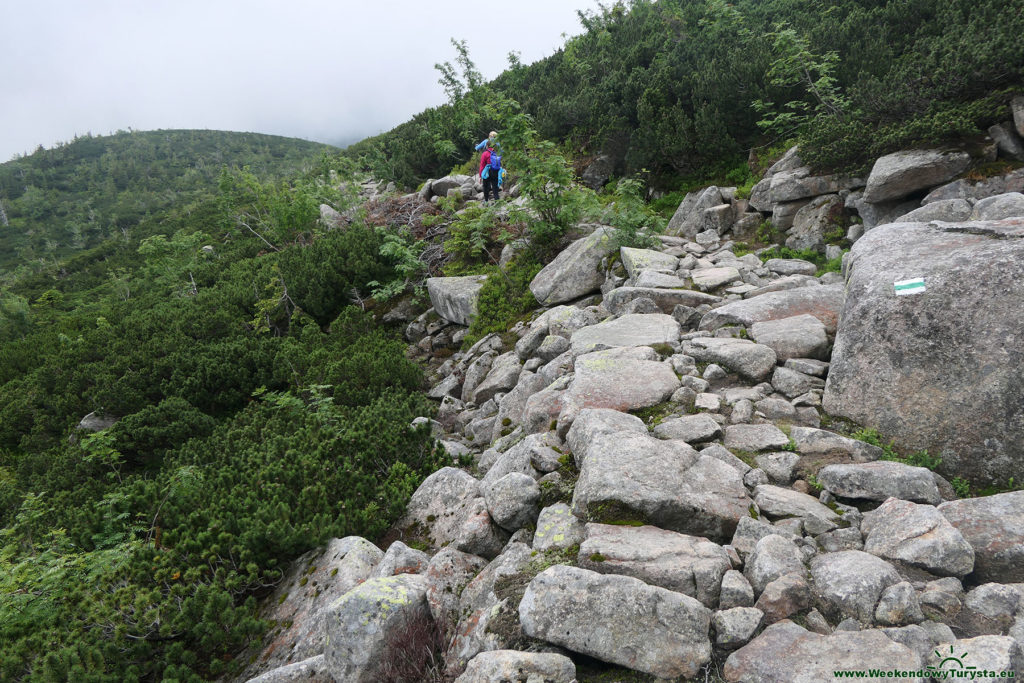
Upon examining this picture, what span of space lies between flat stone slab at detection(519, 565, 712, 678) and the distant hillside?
46649 millimetres

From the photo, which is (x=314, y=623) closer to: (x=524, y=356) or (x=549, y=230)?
(x=524, y=356)

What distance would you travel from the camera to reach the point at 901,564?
2598mm

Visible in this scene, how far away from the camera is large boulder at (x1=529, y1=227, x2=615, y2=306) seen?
27.3 feet

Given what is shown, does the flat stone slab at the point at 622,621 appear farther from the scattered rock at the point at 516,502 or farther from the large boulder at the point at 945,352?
the large boulder at the point at 945,352

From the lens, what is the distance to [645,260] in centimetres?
762

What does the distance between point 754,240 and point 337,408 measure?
24.9 feet

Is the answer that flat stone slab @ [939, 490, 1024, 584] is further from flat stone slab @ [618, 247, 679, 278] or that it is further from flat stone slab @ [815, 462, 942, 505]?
flat stone slab @ [618, 247, 679, 278]

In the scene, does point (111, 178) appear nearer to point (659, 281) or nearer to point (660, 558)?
point (659, 281)

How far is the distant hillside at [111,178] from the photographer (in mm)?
52719

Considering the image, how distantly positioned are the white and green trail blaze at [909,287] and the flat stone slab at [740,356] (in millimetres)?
1114

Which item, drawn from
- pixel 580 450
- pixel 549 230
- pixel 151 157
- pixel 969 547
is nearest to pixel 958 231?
pixel 969 547

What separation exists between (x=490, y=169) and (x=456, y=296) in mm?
4567

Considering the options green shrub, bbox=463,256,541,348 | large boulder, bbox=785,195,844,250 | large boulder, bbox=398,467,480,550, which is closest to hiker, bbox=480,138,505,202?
green shrub, bbox=463,256,541,348

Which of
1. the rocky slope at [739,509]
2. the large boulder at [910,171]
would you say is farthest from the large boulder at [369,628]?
the large boulder at [910,171]
